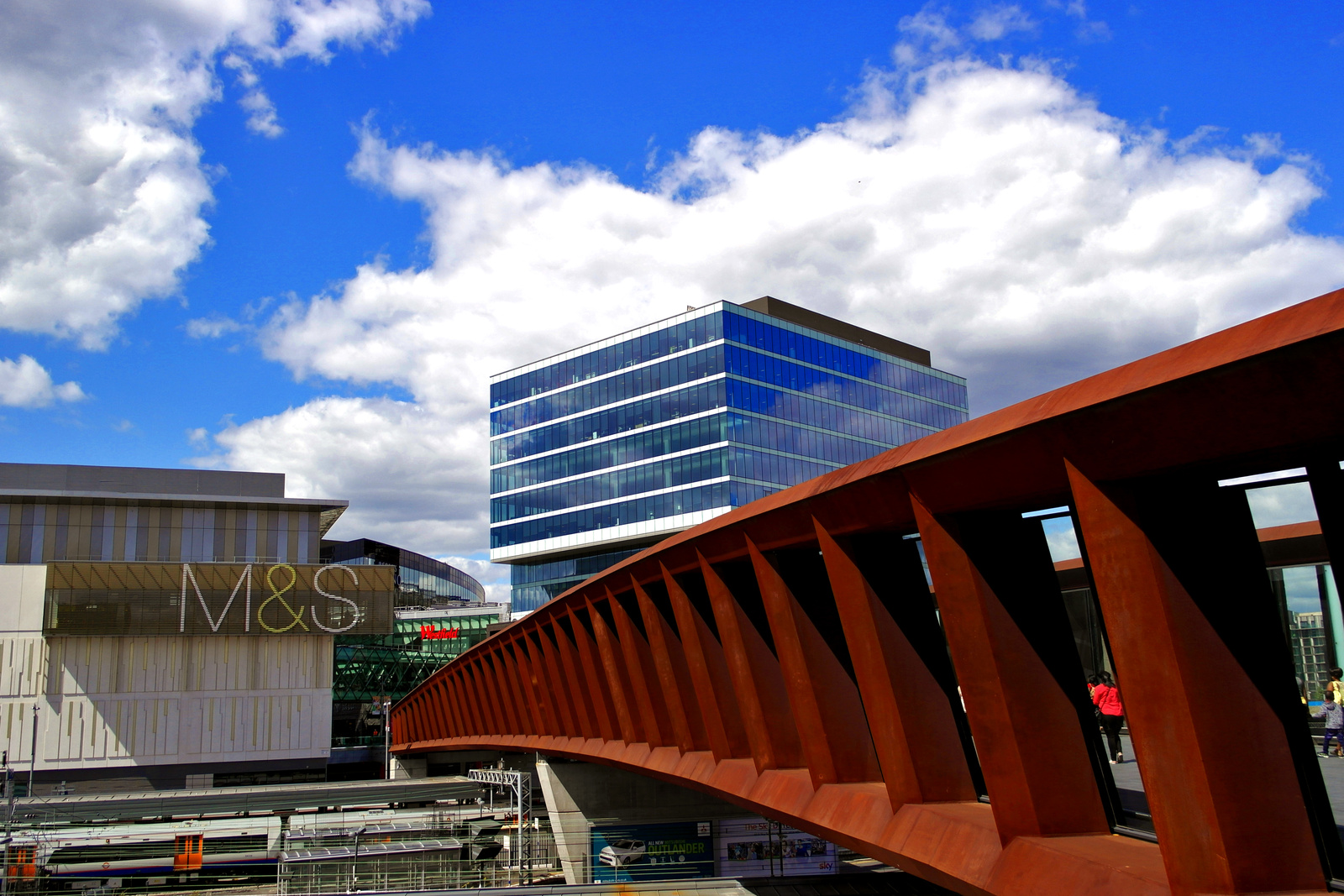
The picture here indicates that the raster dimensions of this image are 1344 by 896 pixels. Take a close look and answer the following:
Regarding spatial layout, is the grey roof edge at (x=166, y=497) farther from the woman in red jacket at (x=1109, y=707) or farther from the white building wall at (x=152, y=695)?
the woman in red jacket at (x=1109, y=707)

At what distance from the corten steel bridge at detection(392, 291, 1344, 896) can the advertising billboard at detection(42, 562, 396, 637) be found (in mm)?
57618

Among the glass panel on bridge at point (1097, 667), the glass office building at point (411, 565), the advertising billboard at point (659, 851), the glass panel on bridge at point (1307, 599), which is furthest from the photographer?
the glass office building at point (411, 565)

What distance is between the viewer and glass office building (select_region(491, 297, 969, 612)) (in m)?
81.2

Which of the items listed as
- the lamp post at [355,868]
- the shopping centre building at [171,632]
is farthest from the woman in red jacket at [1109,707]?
the shopping centre building at [171,632]

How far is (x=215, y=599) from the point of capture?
209 feet

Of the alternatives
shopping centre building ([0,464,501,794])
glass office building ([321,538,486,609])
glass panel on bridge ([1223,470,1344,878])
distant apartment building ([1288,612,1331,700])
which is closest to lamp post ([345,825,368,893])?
glass panel on bridge ([1223,470,1344,878])

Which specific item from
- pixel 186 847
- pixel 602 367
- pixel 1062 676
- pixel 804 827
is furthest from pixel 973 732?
pixel 602 367

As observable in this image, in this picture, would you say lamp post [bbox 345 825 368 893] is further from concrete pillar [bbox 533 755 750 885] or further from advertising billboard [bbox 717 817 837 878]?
advertising billboard [bbox 717 817 837 878]

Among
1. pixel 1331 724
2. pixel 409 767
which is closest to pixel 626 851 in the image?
pixel 1331 724

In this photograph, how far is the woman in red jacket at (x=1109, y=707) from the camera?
321 inches

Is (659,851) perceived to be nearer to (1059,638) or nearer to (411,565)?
(1059,638)

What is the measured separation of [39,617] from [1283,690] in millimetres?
69719

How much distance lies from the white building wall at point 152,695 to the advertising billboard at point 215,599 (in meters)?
1.17

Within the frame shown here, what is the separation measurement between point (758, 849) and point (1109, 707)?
2407 centimetres
